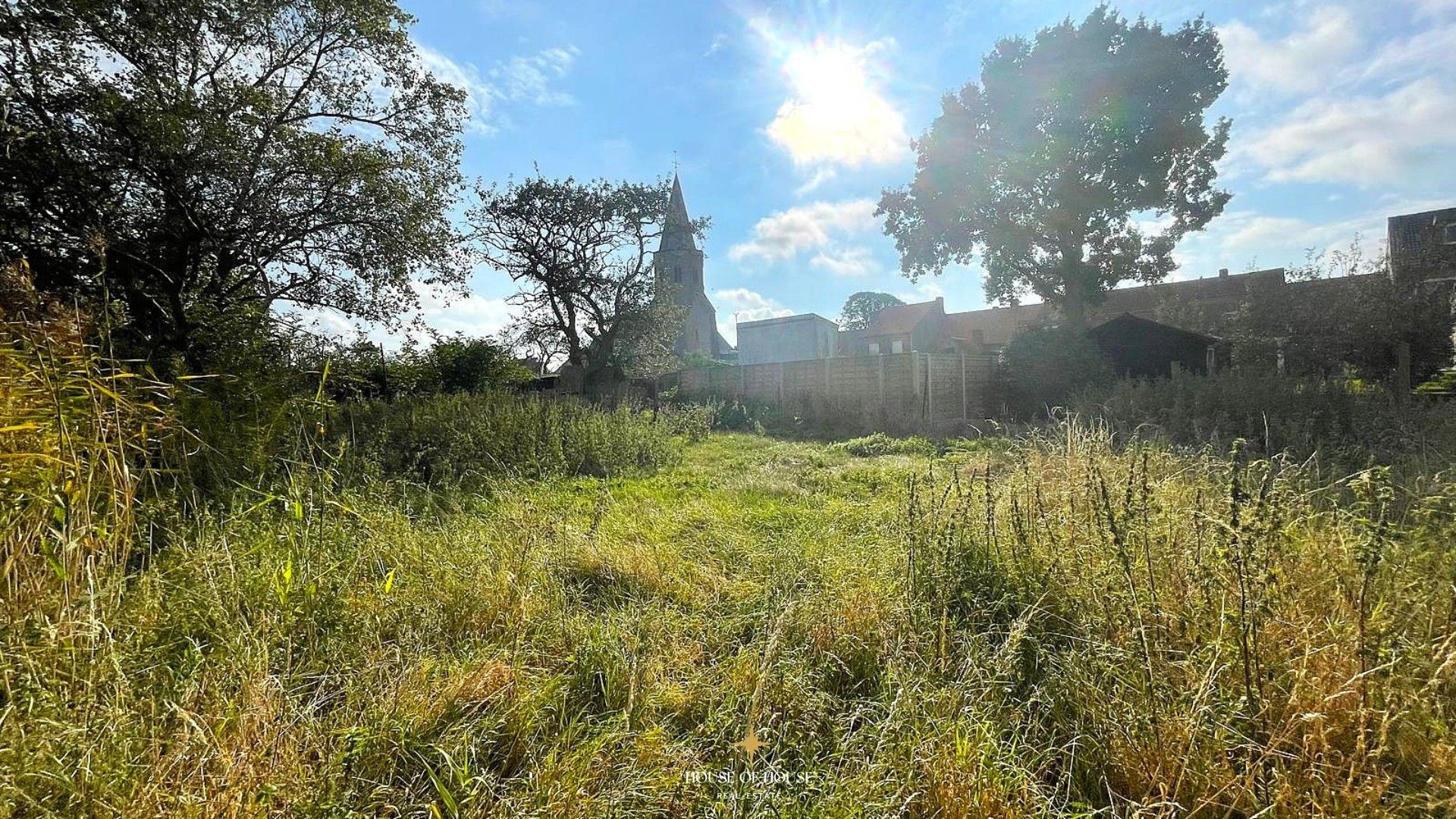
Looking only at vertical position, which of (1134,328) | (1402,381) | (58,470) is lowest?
(1402,381)

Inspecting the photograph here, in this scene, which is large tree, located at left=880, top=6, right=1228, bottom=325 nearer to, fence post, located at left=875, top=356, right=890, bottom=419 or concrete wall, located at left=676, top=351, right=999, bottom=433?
concrete wall, located at left=676, top=351, right=999, bottom=433

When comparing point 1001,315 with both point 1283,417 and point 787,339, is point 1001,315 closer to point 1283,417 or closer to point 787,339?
point 787,339

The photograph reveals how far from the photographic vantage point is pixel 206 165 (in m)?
5.45

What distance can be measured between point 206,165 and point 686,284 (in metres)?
27.1

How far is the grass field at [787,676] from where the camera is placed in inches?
50.8

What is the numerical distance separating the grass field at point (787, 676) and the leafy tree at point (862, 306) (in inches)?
1879

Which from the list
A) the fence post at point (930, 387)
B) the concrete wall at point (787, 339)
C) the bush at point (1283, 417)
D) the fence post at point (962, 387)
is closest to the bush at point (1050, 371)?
the fence post at point (962, 387)

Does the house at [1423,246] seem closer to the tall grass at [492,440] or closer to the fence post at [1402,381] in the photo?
the fence post at [1402,381]

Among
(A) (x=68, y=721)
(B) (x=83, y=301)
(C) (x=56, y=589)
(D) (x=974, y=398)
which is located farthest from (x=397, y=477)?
(D) (x=974, y=398)

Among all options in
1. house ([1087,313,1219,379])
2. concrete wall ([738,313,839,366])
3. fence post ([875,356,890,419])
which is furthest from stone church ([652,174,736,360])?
house ([1087,313,1219,379])

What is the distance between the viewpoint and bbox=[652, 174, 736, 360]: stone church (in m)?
18.4

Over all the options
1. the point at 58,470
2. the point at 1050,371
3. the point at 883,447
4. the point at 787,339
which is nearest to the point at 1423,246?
the point at 1050,371

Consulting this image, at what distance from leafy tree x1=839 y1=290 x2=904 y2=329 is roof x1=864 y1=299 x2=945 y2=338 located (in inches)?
549

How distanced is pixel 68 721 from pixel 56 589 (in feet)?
1.80
